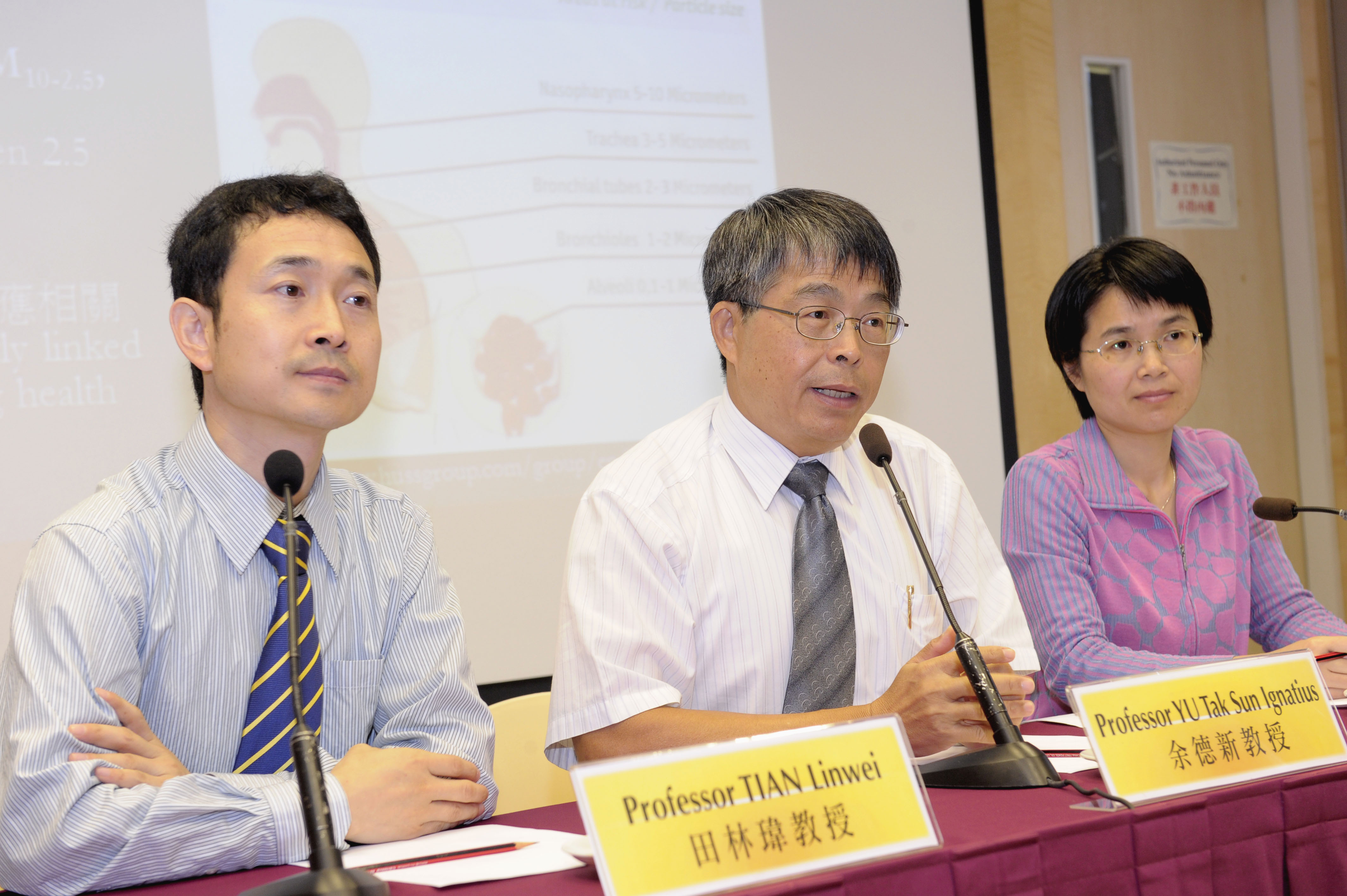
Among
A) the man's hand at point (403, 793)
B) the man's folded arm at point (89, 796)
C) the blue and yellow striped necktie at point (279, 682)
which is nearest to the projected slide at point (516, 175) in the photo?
the blue and yellow striped necktie at point (279, 682)

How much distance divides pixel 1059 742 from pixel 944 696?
25 centimetres

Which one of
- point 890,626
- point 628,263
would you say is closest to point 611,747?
point 890,626

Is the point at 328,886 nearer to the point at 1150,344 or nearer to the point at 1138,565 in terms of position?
the point at 1138,565

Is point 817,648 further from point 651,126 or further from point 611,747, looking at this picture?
point 651,126

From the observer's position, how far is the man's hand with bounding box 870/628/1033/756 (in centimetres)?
134

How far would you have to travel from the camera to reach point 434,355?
2826 mm

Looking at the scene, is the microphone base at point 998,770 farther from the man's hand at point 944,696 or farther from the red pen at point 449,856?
the red pen at point 449,856

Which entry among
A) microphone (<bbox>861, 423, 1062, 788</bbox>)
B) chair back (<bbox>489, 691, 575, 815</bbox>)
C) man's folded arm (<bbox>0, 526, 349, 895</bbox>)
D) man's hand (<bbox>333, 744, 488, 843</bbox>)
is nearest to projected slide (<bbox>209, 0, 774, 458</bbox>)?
chair back (<bbox>489, 691, 575, 815</bbox>)

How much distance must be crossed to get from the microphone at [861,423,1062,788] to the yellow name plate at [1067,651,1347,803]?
0.30ft

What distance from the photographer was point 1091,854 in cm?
107

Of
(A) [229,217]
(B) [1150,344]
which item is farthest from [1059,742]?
(A) [229,217]

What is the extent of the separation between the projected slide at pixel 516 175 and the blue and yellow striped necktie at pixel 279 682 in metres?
1.25

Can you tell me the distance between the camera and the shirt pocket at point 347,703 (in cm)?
151

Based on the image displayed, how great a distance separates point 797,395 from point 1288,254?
3362 millimetres
